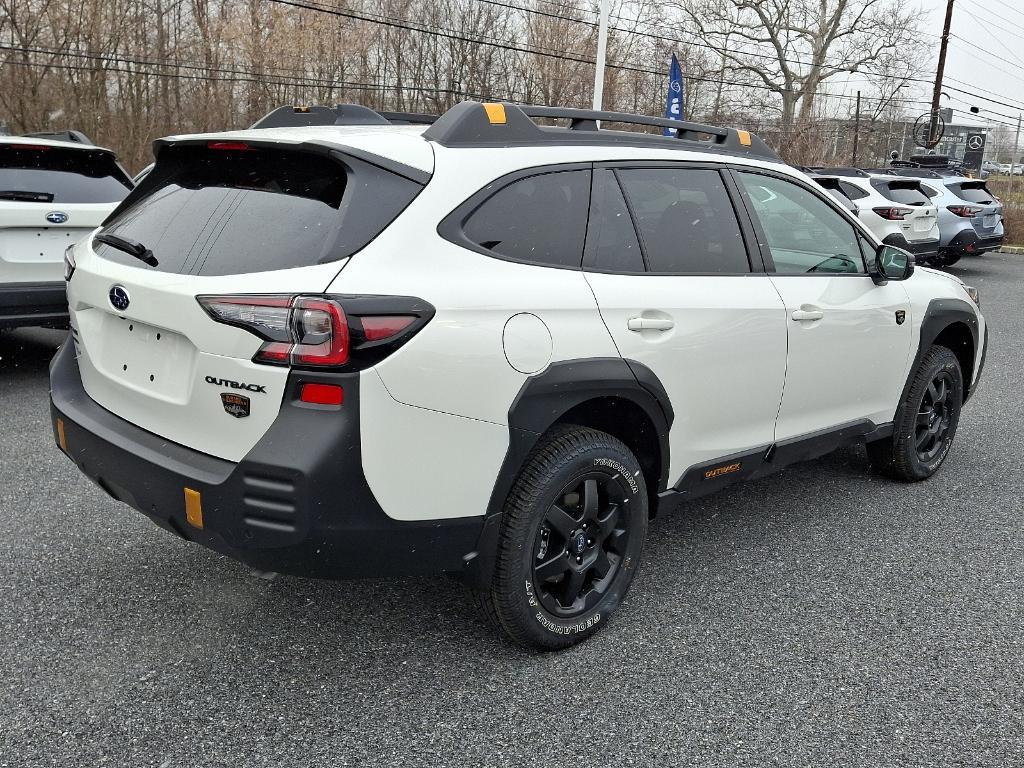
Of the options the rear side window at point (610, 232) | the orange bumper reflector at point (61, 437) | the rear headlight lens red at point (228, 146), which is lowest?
the orange bumper reflector at point (61, 437)

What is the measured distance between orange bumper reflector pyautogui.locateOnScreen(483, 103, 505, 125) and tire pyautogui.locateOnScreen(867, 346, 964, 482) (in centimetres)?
282

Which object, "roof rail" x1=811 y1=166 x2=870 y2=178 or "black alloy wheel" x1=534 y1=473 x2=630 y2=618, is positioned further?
"roof rail" x1=811 y1=166 x2=870 y2=178

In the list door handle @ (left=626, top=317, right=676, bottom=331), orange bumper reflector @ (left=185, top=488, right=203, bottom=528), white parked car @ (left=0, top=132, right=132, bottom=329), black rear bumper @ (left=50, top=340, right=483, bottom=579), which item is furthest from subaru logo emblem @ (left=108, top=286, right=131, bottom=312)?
white parked car @ (left=0, top=132, right=132, bottom=329)

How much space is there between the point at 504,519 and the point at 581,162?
125cm

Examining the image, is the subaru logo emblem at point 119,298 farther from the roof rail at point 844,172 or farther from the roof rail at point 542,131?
the roof rail at point 844,172

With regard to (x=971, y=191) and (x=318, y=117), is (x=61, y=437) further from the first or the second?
(x=971, y=191)

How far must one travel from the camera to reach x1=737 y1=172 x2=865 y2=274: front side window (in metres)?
3.75

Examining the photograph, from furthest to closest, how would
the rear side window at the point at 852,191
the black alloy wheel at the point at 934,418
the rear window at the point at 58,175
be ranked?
the rear side window at the point at 852,191 < the rear window at the point at 58,175 < the black alloy wheel at the point at 934,418

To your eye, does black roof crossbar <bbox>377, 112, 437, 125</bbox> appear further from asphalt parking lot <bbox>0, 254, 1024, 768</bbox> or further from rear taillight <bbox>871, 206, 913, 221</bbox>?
rear taillight <bbox>871, 206, 913, 221</bbox>

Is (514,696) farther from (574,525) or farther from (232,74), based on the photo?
(232,74)

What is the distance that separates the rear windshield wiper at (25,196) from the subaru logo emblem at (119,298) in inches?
145

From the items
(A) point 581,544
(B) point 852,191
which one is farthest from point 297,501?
(B) point 852,191

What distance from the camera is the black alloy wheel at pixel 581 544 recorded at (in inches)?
114

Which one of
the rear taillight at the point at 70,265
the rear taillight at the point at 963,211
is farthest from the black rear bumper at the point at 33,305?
the rear taillight at the point at 963,211
